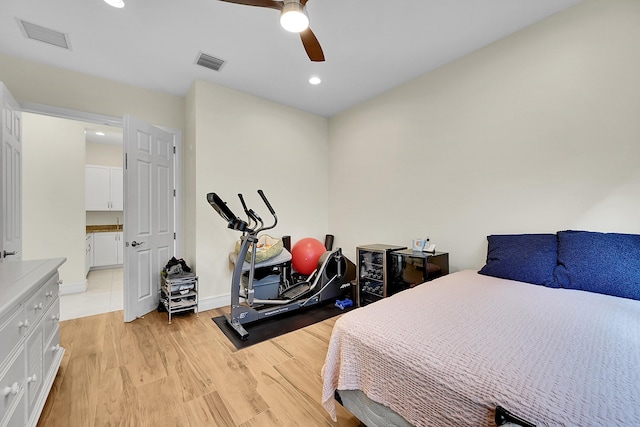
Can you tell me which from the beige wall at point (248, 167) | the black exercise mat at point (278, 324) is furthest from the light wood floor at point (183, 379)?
the beige wall at point (248, 167)

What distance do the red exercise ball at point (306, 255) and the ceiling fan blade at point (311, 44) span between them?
7.88 feet

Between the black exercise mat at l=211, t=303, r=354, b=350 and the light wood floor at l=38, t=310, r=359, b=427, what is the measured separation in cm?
9

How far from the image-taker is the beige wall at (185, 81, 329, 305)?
10.6 feet

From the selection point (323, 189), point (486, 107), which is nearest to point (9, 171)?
point (323, 189)

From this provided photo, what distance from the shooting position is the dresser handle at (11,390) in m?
1.12

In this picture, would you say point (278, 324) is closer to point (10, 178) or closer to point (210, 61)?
point (10, 178)

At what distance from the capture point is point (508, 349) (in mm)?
1032

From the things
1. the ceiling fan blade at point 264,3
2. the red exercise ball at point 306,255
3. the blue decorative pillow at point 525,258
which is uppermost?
the ceiling fan blade at point 264,3

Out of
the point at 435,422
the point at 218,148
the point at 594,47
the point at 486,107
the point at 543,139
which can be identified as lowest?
the point at 435,422

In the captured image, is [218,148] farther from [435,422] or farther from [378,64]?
[435,422]

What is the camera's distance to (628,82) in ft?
6.19

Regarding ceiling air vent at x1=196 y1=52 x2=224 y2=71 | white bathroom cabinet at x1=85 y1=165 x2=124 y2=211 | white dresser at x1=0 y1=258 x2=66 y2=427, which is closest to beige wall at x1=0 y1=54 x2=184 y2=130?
ceiling air vent at x1=196 y1=52 x2=224 y2=71

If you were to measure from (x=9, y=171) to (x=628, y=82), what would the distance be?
16.7 ft

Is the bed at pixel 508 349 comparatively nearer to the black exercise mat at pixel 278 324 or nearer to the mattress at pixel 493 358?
the mattress at pixel 493 358
